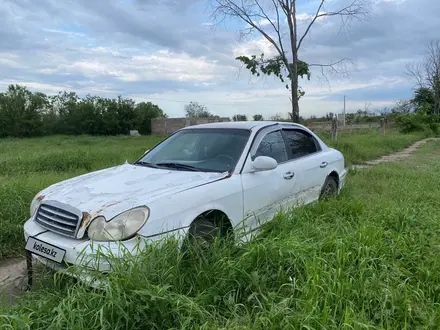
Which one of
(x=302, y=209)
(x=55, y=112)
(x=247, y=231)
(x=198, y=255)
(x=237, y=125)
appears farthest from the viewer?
(x=55, y=112)

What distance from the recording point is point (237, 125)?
4285 mm

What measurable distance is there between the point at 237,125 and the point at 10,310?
293 cm

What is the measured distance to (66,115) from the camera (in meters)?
40.9

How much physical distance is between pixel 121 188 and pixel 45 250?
29.8 inches

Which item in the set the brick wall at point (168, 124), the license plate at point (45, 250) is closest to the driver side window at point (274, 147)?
the license plate at point (45, 250)

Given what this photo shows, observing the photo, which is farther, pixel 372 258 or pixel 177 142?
pixel 177 142

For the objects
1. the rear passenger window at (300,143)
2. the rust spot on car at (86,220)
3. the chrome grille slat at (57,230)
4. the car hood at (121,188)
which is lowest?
the chrome grille slat at (57,230)

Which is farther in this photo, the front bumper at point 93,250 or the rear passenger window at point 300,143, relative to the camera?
the rear passenger window at point 300,143

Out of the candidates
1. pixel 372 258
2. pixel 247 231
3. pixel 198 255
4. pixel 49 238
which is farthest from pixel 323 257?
pixel 49 238

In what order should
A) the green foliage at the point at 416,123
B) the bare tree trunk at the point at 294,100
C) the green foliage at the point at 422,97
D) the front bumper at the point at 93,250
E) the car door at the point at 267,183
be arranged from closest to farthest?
1. the front bumper at the point at 93,250
2. the car door at the point at 267,183
3. the bare tree trunk at the point at 294,100
4. the green foliage at the point at 416,123
5. the green foliage at the point at 422,97

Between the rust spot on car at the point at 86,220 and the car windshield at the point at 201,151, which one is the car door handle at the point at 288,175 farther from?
the rust spot on car at the point at 86,220

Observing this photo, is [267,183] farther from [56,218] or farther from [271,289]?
[56,218]

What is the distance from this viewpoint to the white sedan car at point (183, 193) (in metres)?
2.63

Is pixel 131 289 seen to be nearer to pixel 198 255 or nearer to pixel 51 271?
pixel 198 255
